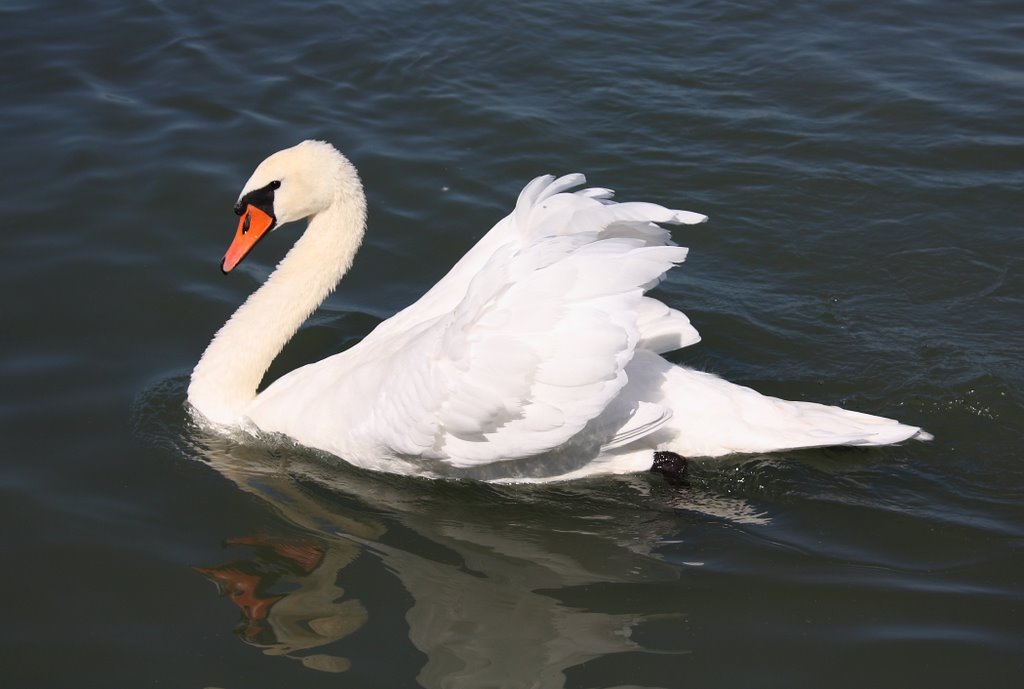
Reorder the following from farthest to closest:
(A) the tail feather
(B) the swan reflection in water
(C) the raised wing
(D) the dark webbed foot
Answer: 1. (D) the dark webbed foot
2. (A) the tail feather
3. (C) the raised wing
4. (B) the swan reflection in water

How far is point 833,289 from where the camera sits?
777 cm

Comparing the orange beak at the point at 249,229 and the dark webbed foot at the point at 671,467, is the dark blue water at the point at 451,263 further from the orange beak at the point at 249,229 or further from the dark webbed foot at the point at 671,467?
the orange beak at the point at 249,229

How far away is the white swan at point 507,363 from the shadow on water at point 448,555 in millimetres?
147

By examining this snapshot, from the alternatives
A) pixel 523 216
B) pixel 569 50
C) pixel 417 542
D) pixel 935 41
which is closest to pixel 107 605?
pixel 417 542

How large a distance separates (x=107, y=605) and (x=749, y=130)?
6.36m

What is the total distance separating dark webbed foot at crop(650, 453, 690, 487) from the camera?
19.3 ft

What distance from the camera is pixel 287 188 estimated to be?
6.45 meters

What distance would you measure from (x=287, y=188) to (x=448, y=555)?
2.24 metres

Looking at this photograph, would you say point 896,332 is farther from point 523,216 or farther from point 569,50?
point 569,50

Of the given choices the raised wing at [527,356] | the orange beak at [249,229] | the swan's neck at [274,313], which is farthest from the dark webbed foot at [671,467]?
the orange beak at [249,229]

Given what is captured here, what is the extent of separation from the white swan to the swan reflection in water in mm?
162

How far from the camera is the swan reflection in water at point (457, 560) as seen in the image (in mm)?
4785

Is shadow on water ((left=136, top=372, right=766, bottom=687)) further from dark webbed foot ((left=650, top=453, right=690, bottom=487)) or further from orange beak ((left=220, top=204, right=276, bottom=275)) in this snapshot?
orange beak ((left=220, top=204, right=276, bottom=275))

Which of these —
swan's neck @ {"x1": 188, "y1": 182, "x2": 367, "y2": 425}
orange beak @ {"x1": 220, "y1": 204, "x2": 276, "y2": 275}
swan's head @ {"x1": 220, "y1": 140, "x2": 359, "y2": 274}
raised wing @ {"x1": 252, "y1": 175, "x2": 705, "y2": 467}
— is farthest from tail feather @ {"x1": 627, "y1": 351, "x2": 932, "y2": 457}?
orange beak @ {"x1": 220, "y1": 204, "x2": 276, "y2": 275}
